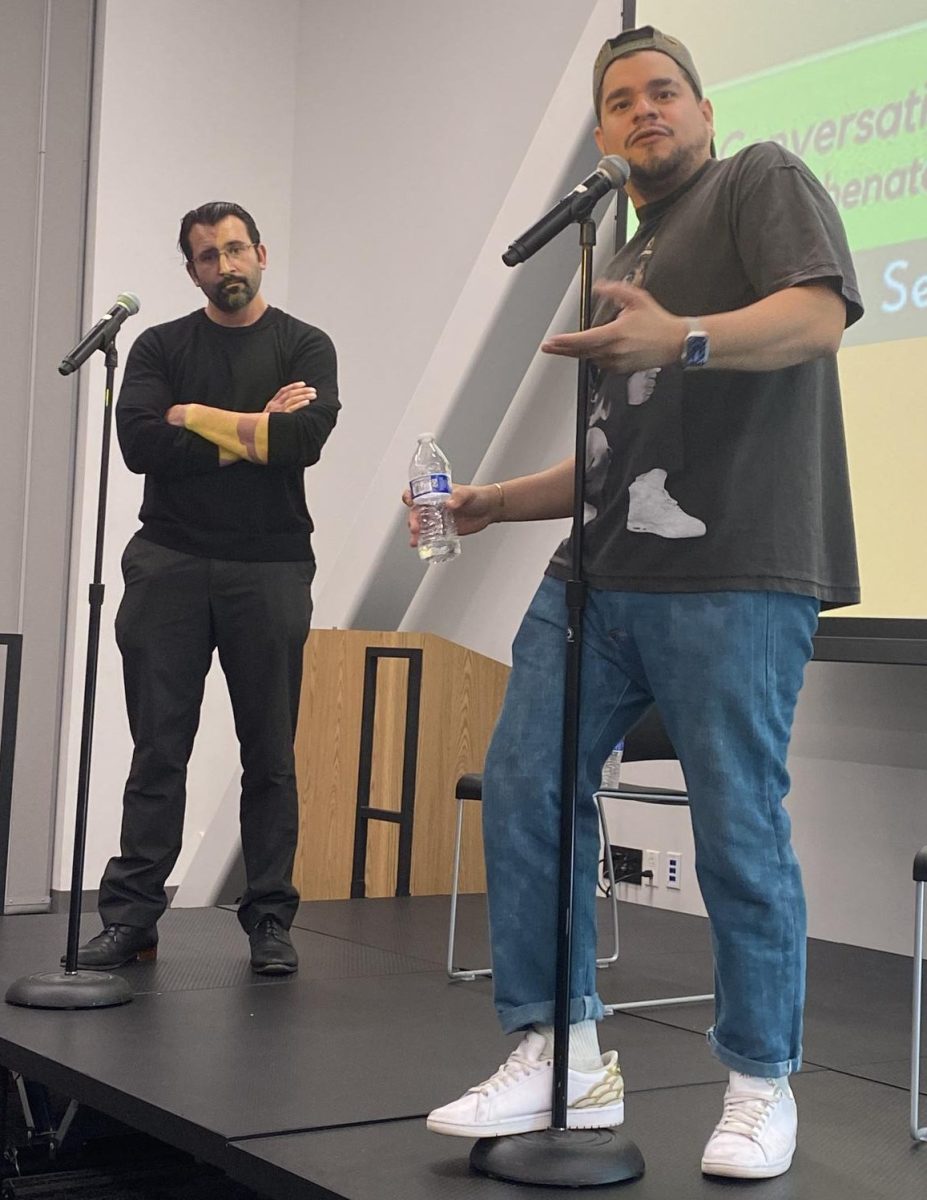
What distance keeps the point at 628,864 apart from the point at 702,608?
9.54 ft

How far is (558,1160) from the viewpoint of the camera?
1.72 m

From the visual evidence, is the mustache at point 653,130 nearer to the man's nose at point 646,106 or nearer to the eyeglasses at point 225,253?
the man's nose at point 646,106

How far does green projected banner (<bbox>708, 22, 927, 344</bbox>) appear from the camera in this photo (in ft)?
11.8

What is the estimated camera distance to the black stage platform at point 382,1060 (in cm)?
186

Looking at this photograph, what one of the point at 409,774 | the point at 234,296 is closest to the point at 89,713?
the point at 234,296

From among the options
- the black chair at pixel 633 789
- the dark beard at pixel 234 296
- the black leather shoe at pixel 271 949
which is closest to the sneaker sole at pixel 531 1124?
the black chair at pixel 633 789

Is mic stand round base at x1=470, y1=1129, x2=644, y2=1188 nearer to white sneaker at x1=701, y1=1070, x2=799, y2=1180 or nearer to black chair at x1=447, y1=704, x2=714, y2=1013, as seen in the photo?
white sneaker at x1=701, y1=1070, x2=799, y2=1180

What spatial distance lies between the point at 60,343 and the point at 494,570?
5.78ft

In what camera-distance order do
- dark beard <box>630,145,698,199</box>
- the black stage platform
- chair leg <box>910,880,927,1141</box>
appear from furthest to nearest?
1. chair leg <box>910,880,927,1141</box>
2. the black stage platform
3. dark beard <box>630,145,698,199</box>

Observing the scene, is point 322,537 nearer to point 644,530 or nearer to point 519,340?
point 519,340

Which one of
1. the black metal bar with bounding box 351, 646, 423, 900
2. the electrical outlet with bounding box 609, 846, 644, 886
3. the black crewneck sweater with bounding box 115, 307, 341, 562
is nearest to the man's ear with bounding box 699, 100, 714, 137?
the black crewneck sweater with bounding box 115, 307, 341, 562

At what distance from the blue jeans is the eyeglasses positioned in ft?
5.24

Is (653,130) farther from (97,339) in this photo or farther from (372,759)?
(372,759)

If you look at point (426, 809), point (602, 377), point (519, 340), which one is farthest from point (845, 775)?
point (602, 377)
